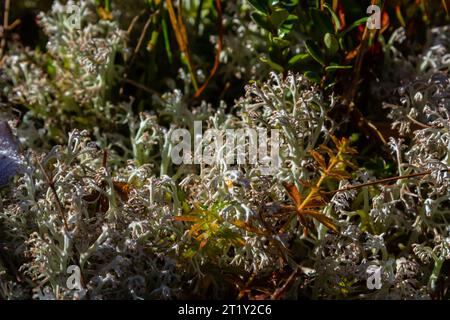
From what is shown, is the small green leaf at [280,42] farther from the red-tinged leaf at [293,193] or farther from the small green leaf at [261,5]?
the red-tinged leaf at [293,193]

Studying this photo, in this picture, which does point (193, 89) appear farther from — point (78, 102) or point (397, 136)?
point (397, 136)

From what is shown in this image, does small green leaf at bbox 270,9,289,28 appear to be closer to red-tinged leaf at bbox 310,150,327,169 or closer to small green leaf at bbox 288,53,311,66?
small green leaf at bbox 288,53,311,66

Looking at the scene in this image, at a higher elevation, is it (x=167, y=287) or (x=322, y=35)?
(x=322, y=35)

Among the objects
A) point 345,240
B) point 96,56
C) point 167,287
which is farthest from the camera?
point 96,56

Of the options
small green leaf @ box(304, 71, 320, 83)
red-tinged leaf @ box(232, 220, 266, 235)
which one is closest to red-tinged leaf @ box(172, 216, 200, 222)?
red-tinged leaf @ box(232, 220, 266, 235)

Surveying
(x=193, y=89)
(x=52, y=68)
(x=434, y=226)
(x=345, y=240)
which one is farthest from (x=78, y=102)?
(x=434, y=226)
